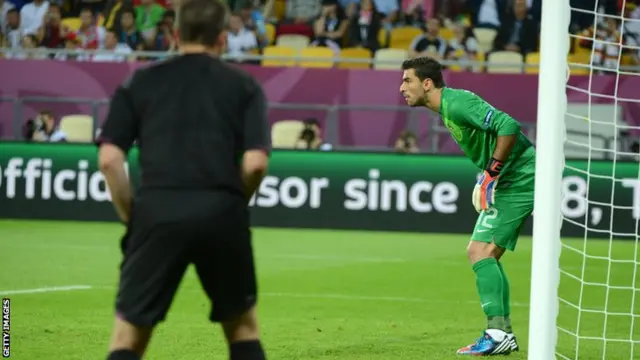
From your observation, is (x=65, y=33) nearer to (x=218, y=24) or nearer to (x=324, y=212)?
(x=324, y=212)

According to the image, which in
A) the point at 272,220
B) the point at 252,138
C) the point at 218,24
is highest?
the point at 218,24

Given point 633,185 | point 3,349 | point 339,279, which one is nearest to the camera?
point 3,349

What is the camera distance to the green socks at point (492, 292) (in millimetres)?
8219

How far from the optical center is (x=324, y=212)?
58.9 feet

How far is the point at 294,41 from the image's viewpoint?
72.2 ft

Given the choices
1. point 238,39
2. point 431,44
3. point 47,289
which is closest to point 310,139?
point 431,44

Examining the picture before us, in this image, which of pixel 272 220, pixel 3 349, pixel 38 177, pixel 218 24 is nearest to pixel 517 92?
pixel 272 220

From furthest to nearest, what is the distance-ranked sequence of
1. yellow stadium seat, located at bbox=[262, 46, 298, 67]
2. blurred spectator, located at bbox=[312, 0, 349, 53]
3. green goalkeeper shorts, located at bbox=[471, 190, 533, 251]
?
blurred spectator, located at bbox=[312, 0, 349, 53], yellow stadium seat, located at bbox=[262, 46, 298, 67], green goalkeeper shorts, located at bbox=[471, 190, 533, 251]

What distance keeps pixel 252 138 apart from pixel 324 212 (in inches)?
516

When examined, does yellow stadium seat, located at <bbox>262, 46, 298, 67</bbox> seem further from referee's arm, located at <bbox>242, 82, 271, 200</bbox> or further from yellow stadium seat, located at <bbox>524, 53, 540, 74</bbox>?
referee's arm, located at <bbox>242, 82, 271, 200</bbox>

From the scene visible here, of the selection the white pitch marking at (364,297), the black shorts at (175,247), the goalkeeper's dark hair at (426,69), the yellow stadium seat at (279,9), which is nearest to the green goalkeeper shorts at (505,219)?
Result: the goalkeeper's dark hair at (426,69)

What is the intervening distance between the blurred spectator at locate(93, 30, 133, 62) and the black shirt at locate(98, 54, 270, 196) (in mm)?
15583

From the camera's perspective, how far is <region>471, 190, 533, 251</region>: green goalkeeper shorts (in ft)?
27.8

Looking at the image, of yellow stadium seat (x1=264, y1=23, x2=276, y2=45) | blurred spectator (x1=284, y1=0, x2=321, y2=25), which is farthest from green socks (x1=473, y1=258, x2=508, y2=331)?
blurred spectator (x1=284, y1=0, x2=321, y2=25)
